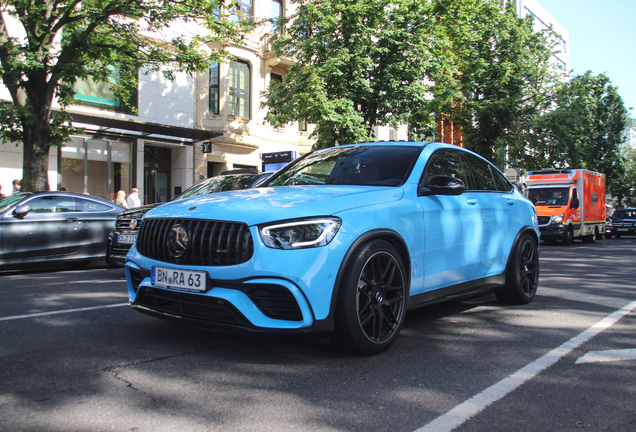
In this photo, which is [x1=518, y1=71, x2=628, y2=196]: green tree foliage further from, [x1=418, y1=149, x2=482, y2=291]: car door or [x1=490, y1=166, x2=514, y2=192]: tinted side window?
[x1=418, y1=149, x2=482, y2=291]: car door

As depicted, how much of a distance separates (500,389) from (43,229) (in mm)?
8632

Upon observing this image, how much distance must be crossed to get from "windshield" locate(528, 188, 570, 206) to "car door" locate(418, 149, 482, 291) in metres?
17.8

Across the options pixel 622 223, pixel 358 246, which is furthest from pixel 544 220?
pixel 358 246

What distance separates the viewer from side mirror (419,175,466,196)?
4332 millimetres

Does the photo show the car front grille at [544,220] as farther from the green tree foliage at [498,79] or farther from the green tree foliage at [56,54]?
the green tree foliage at [56,54]

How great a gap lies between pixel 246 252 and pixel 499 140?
29.6m

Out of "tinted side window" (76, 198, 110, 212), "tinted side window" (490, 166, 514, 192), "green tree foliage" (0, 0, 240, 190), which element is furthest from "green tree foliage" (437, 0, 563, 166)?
"tinted side window" (490, 166, 514, 192)

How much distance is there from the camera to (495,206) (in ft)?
18.0

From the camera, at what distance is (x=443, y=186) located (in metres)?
4.33

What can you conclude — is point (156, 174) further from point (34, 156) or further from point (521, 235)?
point (521, 235)

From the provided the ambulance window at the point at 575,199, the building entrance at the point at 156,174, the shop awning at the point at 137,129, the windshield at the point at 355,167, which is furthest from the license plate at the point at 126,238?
the ambulance window at the point at 575,199

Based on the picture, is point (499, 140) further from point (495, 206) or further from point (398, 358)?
point (398, 358)

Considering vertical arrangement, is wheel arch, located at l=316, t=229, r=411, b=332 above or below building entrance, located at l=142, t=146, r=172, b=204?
below

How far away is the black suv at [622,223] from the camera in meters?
29.7
